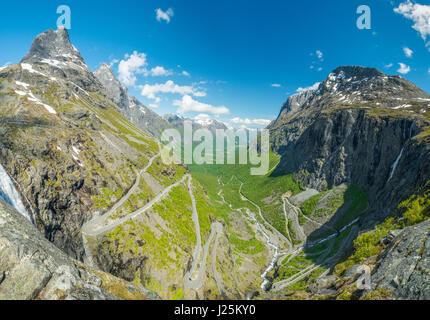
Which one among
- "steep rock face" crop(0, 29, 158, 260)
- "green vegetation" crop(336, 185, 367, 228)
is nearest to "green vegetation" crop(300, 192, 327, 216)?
"green vegetation" crop(336, 185, 367, 228)

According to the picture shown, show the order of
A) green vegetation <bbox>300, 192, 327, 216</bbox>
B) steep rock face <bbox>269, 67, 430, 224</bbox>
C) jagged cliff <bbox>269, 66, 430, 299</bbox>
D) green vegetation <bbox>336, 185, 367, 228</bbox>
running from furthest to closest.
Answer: green vegetation <bbox>300, 192, 327, 216</bbox> → green vegetation <bbox>336, 185, 367, 228</bbox> → steep rock face <bbox>269, 67, 430, 224</bbox> → jagged cliff <bbox>269, 66, 430, 299</bbox>

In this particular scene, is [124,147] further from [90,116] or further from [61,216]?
[61,216]

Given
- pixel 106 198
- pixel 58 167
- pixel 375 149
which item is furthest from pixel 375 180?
pixel 58 167

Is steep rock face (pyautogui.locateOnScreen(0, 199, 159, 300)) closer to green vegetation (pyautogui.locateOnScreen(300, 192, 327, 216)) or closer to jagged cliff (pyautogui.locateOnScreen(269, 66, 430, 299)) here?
jagged cliff (pyautogui.locateOnScreen(269, 66, 430, 299))

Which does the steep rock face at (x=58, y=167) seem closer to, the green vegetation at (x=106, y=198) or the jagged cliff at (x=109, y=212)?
the green vegetation at (x=106, y=198)

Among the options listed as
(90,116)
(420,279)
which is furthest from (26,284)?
(90,116)

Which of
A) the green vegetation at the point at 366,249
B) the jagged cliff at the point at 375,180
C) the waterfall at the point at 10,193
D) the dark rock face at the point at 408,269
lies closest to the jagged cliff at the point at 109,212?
the waterfall at the point at 10,193
